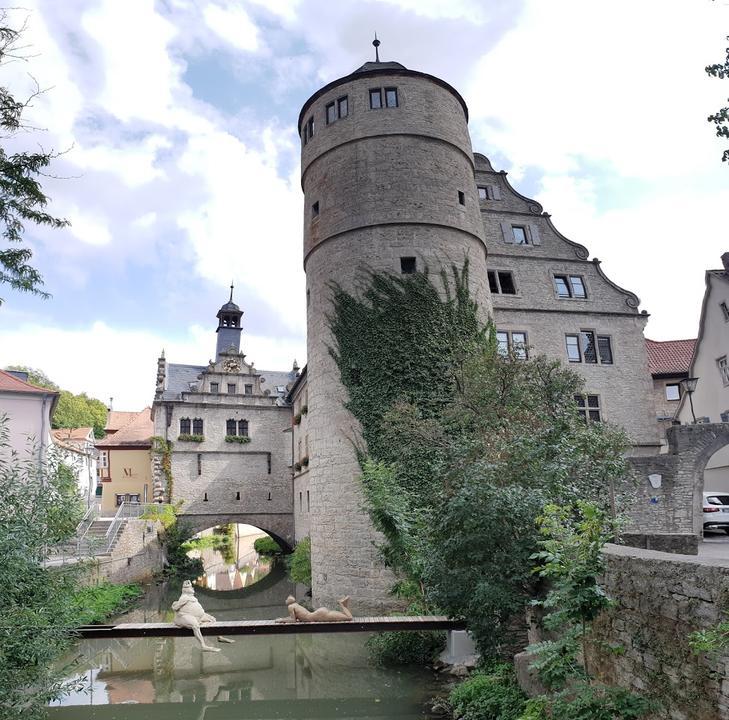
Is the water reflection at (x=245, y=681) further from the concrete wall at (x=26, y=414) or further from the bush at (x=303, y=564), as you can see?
the concrete wall at (x=26, y=414)

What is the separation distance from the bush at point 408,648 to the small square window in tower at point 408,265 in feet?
30.7

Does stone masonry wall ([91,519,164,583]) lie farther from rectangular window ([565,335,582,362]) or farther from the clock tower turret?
rectangular window ([565,335,582,362])

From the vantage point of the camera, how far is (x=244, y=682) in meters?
11.6

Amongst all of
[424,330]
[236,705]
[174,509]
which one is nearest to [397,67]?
[424,330]

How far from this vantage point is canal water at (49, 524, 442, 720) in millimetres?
10047

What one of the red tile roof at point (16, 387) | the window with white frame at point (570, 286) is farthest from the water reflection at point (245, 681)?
the window with white frame at point (570, 286)

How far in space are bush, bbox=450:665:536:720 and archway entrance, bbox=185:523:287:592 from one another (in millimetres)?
18789

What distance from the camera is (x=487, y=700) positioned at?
838cm

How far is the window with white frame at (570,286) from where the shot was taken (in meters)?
21.0

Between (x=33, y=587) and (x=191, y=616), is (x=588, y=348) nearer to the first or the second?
(x=191, y=616)

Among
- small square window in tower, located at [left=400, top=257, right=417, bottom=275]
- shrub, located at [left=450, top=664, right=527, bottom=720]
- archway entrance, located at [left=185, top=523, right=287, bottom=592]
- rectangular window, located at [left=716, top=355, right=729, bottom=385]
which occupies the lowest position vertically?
archway entrance, located at [left=185, top=523, right=287, bottom=592]

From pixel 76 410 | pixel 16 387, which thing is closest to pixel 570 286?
pixel 16 387

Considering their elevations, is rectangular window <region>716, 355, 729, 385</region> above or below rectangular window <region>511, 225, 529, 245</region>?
below

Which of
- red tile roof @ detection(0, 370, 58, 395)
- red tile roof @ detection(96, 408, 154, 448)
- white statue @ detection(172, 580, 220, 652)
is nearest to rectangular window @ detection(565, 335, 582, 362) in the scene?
white statue @ detection(172, 580, 220, 652)
